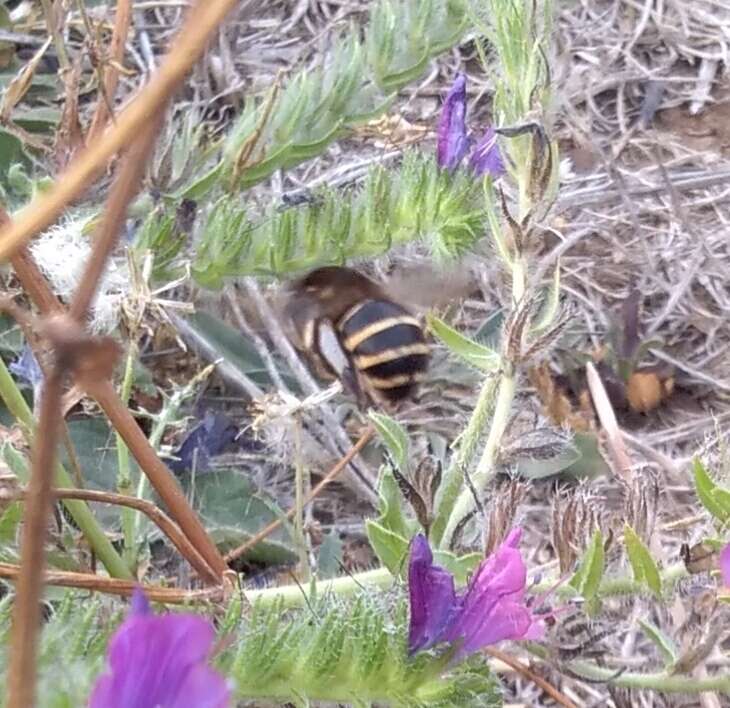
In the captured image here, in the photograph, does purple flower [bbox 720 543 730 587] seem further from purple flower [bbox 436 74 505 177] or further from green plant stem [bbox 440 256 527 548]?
purple flower [bbox 436 74 505 177]

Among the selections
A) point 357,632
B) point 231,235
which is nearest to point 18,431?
point 231,235

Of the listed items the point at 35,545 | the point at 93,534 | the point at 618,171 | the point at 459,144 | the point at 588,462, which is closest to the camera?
the point at 35,545

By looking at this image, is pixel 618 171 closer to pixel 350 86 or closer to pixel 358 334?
pixel 350 86

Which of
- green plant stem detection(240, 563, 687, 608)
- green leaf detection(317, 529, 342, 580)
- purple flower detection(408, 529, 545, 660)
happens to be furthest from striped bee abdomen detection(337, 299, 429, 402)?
purple flower detection(408, 529, 545, 660)

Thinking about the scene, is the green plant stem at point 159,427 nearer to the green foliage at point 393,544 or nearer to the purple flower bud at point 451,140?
the green foliage at point 393,544

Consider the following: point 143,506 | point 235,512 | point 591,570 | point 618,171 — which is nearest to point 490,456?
point 591,570

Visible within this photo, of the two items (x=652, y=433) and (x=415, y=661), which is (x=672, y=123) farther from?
(x=415, y=661)

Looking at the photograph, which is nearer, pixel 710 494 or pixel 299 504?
pixel 710 494
